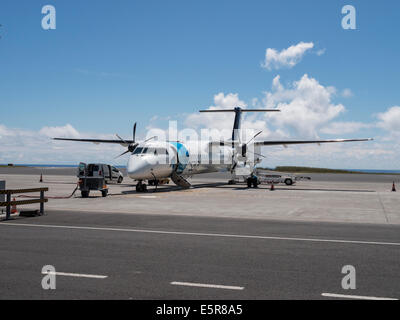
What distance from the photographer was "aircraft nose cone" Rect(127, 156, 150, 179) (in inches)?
929

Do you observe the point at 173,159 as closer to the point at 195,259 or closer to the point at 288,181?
the point at 288,181

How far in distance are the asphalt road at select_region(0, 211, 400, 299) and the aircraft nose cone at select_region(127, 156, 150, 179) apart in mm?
11196

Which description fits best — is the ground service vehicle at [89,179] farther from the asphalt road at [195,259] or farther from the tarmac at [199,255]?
the asphalt road at [195,259]

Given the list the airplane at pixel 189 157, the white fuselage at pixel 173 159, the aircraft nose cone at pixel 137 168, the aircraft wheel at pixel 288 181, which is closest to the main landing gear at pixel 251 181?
the airplane at pixel 189 157

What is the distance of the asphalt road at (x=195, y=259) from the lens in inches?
220

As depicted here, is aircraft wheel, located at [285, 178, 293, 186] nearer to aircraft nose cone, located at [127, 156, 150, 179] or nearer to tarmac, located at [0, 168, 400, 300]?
aircraft nose cone, located at [127, 156, 150, 179]

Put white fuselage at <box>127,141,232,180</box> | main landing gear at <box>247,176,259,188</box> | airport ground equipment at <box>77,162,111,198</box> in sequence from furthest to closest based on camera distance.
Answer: main landing gear at <box>247,176,259,188</box>, white fuselage at <box>127,141,232,180</box>, airport ground equipment at <box>77,162,111,198</box>

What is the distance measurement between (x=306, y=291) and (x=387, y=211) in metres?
12.4

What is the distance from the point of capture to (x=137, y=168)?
23688 mm

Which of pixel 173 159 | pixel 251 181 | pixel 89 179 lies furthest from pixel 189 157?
pixel 89 179

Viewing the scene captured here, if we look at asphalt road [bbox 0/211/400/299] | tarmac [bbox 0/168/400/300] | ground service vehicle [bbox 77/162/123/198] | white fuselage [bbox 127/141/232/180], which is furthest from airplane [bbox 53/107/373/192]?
asphalt road [bbox 0/211/400/299]
